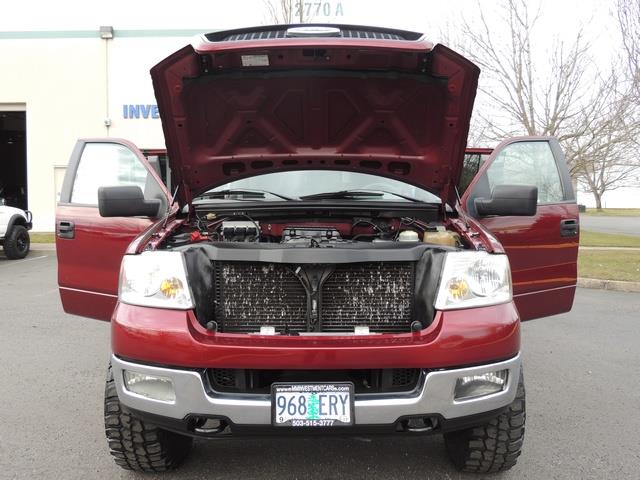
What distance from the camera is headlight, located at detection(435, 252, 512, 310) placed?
2334 mm

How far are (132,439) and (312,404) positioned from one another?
97 centimetres

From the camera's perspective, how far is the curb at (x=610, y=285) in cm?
816

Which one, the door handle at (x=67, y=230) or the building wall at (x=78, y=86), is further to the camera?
the building wall at (x=78, y=86)

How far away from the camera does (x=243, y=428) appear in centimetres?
214

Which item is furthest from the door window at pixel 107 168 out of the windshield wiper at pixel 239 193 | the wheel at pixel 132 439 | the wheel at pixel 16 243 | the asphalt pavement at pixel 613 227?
the asphalt pavement at pixel 613 227

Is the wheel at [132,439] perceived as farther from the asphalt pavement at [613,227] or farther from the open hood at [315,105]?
the asphalt pavement at [613,227]

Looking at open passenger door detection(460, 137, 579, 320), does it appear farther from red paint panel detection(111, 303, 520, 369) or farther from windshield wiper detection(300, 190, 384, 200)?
red paint panel detection(111, 303, 520, 369)

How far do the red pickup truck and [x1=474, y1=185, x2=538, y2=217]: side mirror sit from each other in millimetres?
10

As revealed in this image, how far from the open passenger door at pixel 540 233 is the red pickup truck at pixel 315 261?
0.06 ft

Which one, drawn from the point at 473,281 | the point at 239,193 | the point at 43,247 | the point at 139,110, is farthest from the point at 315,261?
the point at 139,110

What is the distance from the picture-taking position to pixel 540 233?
3.88m

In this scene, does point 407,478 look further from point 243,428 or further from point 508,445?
point 243,428

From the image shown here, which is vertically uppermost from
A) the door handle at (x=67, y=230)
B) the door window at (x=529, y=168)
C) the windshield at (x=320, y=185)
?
the door window at (x=529, y=168)

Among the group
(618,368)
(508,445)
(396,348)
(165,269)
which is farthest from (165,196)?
(618,368)
